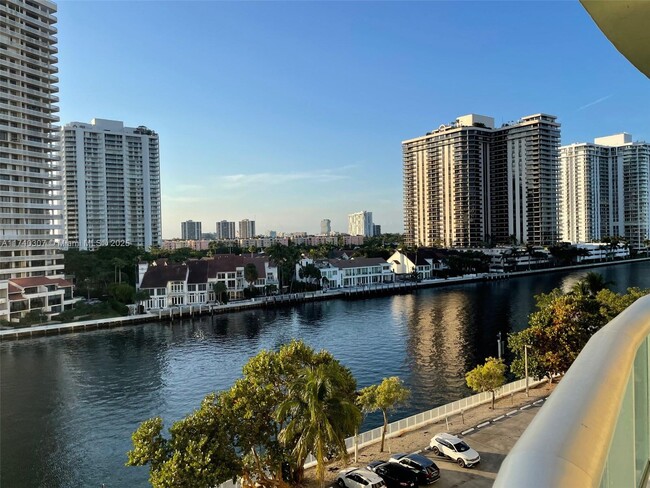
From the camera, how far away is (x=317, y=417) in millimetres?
7316

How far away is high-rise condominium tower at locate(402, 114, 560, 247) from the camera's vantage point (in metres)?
72.7

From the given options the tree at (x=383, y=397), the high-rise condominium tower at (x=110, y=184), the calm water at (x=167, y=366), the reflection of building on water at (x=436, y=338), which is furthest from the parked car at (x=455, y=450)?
the high-rise condominium tower at (x=110, y=184)

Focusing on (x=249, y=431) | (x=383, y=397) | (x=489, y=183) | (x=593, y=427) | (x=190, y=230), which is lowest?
(x=383, y=397)

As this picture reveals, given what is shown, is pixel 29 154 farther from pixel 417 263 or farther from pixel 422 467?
pixel 422 467

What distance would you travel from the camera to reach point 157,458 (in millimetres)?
7164

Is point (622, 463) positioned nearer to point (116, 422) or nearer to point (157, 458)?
point (157, 458)

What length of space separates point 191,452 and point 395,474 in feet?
11.9

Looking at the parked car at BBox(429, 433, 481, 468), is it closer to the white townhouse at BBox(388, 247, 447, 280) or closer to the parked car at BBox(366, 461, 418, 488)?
the parked car at BBox(366, 461, 418, 488)

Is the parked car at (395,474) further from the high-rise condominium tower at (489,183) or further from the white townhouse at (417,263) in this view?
the high-rise condominium tower at (489,183)

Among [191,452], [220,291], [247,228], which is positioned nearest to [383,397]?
[191,452]

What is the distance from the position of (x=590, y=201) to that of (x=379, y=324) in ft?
233

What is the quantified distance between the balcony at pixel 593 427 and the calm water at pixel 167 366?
39.1 ft

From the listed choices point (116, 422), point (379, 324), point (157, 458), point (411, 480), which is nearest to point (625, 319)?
point (157, 458)

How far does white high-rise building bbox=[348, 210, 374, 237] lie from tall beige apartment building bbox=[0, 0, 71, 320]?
116 metres
